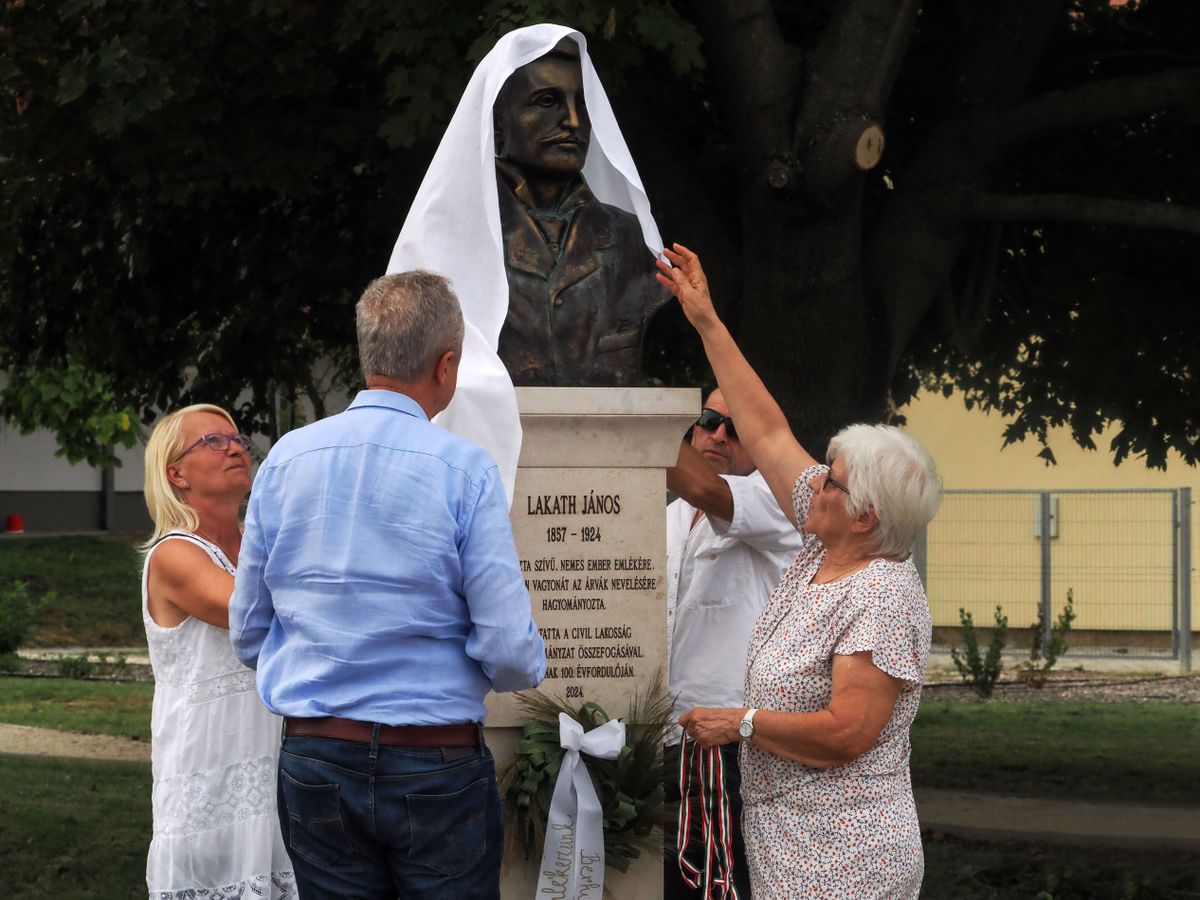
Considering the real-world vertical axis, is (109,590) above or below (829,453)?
below

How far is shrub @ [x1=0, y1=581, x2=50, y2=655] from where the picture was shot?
16.8 metres

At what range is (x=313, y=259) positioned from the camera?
393 inches

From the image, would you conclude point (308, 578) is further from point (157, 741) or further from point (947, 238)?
point (947, 238)

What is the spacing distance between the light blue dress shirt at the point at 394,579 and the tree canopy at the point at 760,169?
3.54m

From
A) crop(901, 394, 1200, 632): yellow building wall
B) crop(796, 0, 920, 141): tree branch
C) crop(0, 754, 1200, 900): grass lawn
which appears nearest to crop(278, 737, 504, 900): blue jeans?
crop(0, 754, 1200, 900): grass lawn

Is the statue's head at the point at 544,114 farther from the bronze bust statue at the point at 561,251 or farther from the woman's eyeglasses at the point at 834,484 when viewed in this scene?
the woman's eyeglasses at the point at 834,484

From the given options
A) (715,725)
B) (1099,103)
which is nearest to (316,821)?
(715,725)

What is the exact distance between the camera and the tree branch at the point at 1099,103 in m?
7.64

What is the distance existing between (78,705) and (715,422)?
34.7 feet

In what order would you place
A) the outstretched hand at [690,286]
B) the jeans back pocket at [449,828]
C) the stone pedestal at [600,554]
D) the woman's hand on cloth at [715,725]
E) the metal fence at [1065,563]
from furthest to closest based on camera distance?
the metal fence at [1065,563] → the stone pedestal at [600,554] → the outstretched hand at [690,286] → the woman's hand on cloth at [715,725] → the jeans back pocket at [449,828]

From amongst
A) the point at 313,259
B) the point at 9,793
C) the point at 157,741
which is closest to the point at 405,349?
the point at 157,741

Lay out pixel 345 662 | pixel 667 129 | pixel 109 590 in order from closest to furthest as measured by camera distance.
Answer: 1. pixel 345 662
2. pixel 667 129
3. pixel 109 590

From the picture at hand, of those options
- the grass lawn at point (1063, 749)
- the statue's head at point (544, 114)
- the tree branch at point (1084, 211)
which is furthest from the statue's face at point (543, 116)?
the grass lawn at point (1063, 749)

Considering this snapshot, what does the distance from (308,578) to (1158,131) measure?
7360 millimetres
